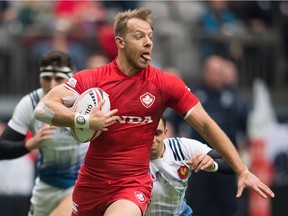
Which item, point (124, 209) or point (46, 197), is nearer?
point (124, 209)

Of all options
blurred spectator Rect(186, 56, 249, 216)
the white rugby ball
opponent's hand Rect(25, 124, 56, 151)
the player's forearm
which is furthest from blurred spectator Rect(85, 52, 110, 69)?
the white rugby ball

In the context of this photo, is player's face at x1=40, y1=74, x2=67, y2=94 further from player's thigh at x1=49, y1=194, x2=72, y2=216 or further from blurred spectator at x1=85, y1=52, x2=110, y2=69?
blurred spectator at x1=85, y1=52, x2=110, y2=69

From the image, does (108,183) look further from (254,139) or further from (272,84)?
(272,84)

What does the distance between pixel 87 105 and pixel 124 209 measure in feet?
2.68

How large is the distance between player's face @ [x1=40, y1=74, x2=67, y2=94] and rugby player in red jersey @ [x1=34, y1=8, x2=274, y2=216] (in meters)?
1.60

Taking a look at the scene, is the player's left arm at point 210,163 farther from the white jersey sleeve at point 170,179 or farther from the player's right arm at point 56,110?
the player's right arm at point 56,110

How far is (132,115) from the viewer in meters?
8.30

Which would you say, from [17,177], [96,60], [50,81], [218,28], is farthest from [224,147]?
[218,28]

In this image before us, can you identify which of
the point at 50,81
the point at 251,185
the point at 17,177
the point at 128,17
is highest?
the point at 128,17

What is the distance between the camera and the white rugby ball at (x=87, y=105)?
8000 mm

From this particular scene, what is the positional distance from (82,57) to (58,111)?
812 cm

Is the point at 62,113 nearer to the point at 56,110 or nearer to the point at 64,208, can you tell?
the point at 56,110

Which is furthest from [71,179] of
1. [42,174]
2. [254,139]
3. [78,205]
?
[254,139]

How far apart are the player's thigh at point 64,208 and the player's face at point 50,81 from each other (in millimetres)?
1020
